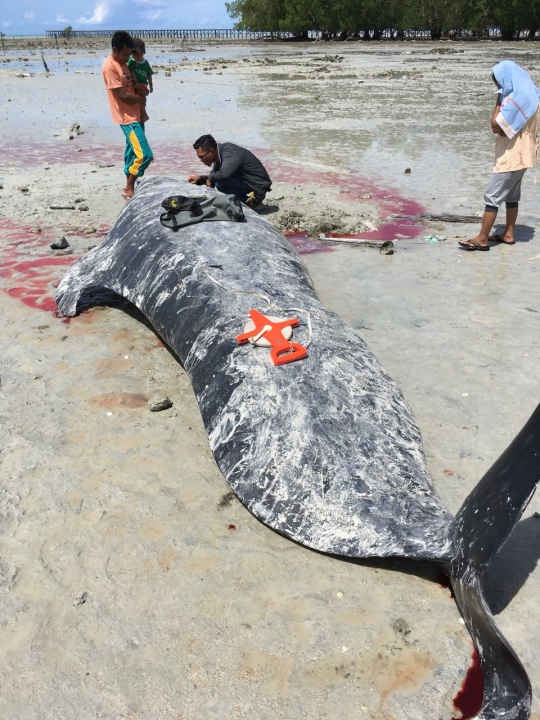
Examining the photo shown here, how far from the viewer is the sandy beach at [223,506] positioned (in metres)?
2.47

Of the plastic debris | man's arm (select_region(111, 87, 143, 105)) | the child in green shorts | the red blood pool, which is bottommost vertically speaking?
the red blood pool

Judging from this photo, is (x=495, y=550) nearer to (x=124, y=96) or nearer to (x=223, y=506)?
(x=223, y=506)

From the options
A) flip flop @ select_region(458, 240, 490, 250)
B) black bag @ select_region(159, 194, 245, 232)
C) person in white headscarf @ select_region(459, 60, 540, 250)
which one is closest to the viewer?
black bag @ select_region(159, 194, 245, 232)

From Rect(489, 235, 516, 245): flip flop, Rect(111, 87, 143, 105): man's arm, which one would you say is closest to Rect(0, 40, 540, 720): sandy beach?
Rect(489, 235, 516, 245): flip flop

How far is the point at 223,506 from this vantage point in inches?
132

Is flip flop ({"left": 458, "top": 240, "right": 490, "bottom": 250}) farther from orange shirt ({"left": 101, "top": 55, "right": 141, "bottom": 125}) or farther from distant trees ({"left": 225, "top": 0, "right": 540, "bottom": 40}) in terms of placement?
distant trees ({"left": 225, "top": 0, "right": 540, "bottom": 40})

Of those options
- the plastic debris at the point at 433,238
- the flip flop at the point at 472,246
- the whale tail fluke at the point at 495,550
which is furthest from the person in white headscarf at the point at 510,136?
the whale tail fluke at the point at 495,550

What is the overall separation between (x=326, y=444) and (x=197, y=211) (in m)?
2.80

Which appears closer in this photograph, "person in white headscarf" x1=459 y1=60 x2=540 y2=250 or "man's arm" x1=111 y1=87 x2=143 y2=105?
"person in white headscarf" x1=459 y1=60 x2=540 y2=250

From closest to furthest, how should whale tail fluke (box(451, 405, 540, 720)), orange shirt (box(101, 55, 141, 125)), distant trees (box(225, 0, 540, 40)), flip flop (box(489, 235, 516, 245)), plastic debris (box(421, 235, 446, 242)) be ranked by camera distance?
whale tail fluke (box(451, 405, 540, 720))
flip flop (box(489, 235, 516, 245))
plastic debris (box(421, 235, 446, 242))
orange shirt (box(101, 55, 141, 125))
distant trees (box(225, 0, 540, 40))

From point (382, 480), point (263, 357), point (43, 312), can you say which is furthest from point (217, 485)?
point (43, 312)

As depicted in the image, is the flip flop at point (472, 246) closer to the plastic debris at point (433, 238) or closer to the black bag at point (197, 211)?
the plastic debris at point (433, 238)

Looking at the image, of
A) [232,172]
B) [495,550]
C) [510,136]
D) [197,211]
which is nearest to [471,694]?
[495,550]

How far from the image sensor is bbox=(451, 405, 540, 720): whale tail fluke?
221 centimetres
